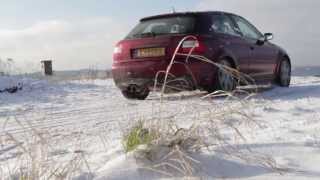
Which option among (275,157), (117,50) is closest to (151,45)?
(117,50)

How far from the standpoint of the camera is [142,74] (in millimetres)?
8477

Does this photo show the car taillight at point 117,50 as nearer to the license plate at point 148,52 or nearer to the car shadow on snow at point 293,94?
the license plate at point 148,52

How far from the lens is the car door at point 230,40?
8711 mm

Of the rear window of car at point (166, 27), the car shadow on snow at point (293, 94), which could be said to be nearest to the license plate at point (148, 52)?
the rear window of car at point (166, 27)

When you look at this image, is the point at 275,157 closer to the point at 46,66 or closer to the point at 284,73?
the point at 284,73

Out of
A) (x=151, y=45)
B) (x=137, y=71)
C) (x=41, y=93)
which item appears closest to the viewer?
(x=151, y=45)

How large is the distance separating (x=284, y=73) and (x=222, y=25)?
2.38 metres

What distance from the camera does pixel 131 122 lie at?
4.83m

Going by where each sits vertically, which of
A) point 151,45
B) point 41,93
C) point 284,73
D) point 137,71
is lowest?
point 41,93

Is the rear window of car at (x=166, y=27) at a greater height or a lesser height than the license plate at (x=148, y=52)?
greater

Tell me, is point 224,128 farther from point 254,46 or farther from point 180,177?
point 254,46

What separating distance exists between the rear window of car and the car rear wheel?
9.45ft

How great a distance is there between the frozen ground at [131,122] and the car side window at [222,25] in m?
1.18

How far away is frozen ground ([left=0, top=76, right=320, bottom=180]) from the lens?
3.34 meters
